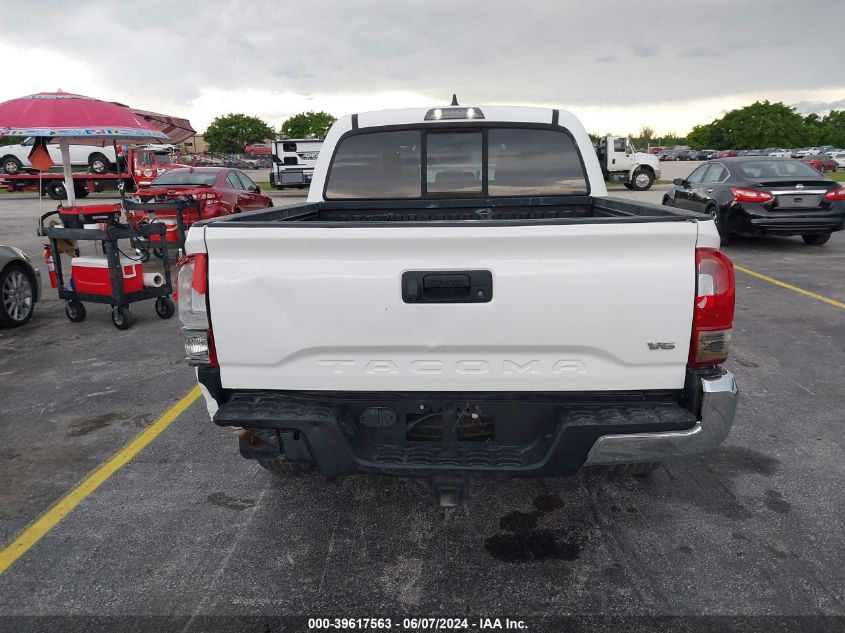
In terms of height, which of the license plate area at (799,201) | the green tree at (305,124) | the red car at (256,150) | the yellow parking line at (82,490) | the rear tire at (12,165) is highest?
the green tree at (305,124)

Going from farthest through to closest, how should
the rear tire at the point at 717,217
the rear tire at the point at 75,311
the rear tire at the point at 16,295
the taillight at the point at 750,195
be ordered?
the rear tire at the point at 717,217
the taillight at the point at 750,195
the rear tire at the point at 75,311
the rear tire at the point at 16,295

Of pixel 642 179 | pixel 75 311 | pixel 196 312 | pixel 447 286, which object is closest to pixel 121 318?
pixel 75 311

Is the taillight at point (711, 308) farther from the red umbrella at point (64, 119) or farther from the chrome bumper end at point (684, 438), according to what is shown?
the red umbrella at point (64, 119)

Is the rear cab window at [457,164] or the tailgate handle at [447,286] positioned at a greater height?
the rear cab window at [457,164]

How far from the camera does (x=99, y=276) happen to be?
701 cm

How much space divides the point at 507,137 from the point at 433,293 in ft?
7.23

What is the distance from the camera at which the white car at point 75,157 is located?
29.0 m

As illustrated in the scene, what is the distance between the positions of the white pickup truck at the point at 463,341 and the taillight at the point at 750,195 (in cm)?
909

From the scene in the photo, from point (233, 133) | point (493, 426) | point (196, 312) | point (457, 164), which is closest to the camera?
point (196, 312)

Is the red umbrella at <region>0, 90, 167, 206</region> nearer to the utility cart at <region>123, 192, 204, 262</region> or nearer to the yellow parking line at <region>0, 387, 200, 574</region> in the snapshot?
the utility cart at <region>123, 192, 204, 262</region>

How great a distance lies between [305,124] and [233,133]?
13724 mm

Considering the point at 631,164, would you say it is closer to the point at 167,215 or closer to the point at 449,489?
the point at 167,215

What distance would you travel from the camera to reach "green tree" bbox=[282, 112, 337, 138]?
10538cm

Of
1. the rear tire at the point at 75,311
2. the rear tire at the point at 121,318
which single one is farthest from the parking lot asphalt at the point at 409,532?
the rear tire at the point at 75,311
